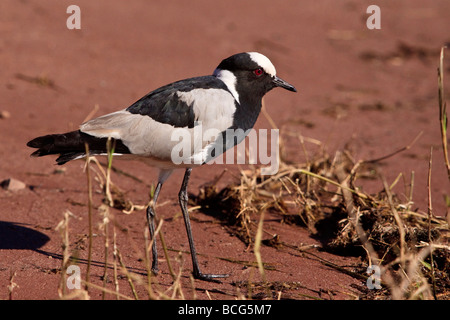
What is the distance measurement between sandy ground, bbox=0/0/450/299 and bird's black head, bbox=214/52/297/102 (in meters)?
1.18

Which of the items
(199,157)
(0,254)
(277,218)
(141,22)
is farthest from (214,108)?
(141,22)

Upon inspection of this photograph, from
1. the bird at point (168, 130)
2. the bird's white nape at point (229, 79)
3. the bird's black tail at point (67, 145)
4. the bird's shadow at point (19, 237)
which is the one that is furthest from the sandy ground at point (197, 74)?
the bird's white nape at point (229, 79)

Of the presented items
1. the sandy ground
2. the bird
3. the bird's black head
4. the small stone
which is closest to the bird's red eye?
the bird's black head

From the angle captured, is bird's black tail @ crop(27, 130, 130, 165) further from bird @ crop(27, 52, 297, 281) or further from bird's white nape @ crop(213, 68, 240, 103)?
bird's white nape @ crop(213, 68, 240, 103)

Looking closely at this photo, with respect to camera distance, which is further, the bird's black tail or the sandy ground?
the sandy ground

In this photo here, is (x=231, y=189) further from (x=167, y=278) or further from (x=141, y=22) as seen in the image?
(x=141, y=22)

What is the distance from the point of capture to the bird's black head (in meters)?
5.04

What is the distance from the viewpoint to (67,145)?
14.4ft

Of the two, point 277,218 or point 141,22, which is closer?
point 277,218

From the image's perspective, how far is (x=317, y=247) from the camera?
5.06 metres

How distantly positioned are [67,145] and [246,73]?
154 centimetres

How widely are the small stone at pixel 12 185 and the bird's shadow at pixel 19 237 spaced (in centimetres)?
63

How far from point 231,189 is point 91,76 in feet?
14.6

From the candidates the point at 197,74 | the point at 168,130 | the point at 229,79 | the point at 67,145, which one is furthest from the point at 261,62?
the point at 197,74
